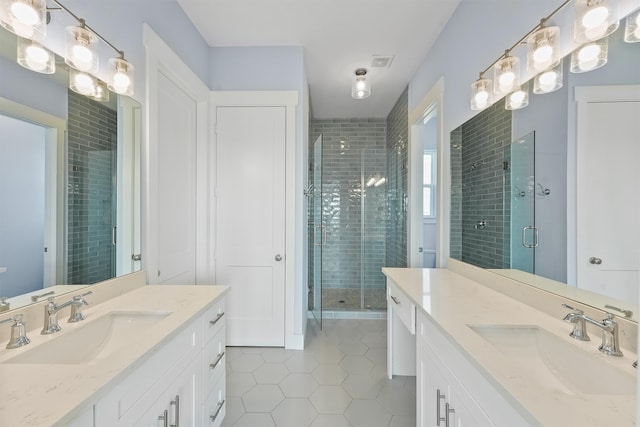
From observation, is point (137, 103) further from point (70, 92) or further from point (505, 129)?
point (505, 129)

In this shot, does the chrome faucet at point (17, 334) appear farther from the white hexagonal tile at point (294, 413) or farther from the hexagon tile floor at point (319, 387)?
the white hexagonal tile at point (294, 413)

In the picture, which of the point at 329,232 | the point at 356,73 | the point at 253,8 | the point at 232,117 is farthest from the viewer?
the point at 329,232

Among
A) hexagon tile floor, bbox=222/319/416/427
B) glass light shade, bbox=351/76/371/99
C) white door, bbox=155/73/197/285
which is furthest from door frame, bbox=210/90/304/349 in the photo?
glass light shade, bbox=351/76/371/99

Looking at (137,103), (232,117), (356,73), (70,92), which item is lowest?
(70,92)

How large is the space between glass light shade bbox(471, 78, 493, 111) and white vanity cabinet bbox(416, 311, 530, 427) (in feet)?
4.21

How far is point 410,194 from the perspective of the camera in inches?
129

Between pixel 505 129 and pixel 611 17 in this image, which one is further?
pixel 505 129

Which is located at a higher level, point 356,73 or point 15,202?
point 356,73

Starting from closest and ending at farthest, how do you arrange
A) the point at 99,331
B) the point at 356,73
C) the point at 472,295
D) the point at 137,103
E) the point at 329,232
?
the point at 99,331
the point at 472,295
the point at 137,103
the point at 356,73
the point at 329,232

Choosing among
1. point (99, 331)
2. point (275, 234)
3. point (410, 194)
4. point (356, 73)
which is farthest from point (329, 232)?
point (99, 331)

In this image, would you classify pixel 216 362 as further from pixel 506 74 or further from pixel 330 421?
pixel 506 74

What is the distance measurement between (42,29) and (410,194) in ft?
9.96

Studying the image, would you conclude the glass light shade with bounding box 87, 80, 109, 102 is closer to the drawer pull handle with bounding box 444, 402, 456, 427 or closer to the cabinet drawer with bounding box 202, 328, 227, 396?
the cabinet drawer with bounding box 202, 328, 227, 396

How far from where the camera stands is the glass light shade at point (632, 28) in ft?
2.98
